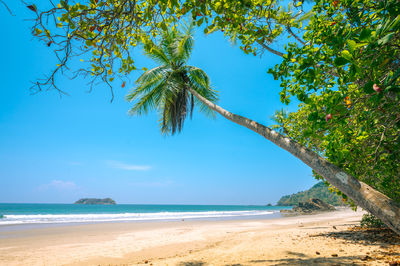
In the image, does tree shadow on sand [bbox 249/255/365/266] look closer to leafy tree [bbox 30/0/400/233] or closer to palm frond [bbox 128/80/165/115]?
leafy tree [bbox 30/0/400/233]

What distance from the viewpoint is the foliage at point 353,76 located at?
1.65m

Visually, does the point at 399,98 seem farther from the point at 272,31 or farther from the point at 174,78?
the point at 174,78

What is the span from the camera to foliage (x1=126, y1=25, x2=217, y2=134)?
24.8ft

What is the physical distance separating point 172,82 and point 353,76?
236 inches

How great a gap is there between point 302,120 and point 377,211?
15.7ft

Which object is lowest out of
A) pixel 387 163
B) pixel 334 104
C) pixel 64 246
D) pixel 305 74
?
pixel 64 246

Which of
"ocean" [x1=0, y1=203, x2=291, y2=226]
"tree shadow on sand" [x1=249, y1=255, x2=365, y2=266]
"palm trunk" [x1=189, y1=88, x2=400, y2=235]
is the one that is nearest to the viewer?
"palm trunk" [x1=189, y1=88, x2=400, y2=235]

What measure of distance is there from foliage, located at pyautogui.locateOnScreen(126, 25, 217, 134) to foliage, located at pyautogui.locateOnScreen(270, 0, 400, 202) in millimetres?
4882

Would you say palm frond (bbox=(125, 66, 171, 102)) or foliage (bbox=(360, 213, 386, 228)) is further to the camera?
palm frond (bbox=(125, 66, 171, 102))

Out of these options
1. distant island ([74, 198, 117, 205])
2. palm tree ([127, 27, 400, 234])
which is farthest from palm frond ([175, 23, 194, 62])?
distant island ([74, 198, 117, 205])

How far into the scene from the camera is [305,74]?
2266 millimetres

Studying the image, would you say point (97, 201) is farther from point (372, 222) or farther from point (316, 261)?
point (316, 261)

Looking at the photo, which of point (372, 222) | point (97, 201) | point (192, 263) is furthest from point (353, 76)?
point (97, 201)

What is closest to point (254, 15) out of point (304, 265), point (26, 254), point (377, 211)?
point (377, 211)
